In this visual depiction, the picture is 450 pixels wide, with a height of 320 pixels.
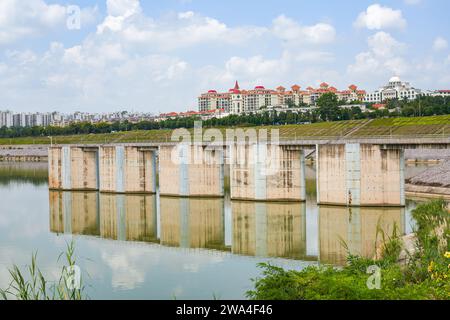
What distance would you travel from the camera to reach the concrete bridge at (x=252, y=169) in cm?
3164

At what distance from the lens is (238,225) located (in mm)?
29547

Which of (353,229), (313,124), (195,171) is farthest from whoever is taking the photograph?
(313,124)

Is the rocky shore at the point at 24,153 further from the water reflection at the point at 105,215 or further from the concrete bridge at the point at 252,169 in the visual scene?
the water reflection at the point at 105,215

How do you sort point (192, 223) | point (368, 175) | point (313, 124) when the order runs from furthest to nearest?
1. point (313, 124)
2. point (368, 175)
3. point (192, 223)

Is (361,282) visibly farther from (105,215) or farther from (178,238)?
(105,215)

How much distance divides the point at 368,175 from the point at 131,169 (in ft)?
58.7

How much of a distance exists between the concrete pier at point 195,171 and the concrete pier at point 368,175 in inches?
354

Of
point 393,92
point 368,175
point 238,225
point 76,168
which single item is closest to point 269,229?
point 238,225

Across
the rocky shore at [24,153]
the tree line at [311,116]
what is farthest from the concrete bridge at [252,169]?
the rocky shore at [24,153]

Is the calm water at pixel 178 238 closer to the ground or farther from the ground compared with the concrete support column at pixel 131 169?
closer to the ground

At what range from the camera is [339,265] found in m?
20.0

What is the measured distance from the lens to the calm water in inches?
724

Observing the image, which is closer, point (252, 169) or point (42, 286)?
point (42, 286)
